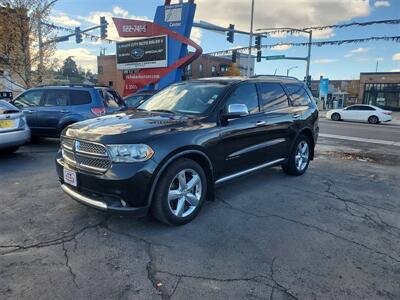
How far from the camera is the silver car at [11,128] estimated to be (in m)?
6.71

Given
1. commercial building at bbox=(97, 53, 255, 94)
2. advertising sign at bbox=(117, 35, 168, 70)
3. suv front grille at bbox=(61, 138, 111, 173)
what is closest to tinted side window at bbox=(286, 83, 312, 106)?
suv front grille at bbox=(61, 138, 111, 173)

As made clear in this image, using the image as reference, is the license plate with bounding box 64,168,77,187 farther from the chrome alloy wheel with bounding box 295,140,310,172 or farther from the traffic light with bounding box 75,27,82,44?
the traffic light with bounding box 75,27,82,44

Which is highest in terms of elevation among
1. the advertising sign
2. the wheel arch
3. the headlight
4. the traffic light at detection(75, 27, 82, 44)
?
the traffic light at detection(75, 27, 82, 44)

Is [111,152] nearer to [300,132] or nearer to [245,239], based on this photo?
[245,239]

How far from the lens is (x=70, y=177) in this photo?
3.83 metres

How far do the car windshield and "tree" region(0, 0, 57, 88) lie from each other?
13675mm

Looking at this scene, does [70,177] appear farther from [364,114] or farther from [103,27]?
[364,114]

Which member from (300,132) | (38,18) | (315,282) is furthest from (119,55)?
(315,282)

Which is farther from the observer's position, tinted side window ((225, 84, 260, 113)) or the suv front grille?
tinted side window ((225, 84, 260, 113))

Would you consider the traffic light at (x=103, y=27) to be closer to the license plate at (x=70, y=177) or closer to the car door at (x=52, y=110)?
the car door at (x=52, y=110)

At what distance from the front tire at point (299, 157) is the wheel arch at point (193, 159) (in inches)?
91.8

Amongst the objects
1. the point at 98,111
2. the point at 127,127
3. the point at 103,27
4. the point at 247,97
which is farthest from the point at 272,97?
the point at 103,27

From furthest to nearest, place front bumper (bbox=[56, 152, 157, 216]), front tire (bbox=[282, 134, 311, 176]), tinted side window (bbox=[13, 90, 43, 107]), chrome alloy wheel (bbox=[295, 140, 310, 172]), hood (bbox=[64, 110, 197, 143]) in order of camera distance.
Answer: tinted side window (bbox=[13, 90, 43, 107]), chrome alloy wheel (bbox=[295, 140, 310, 172]), front tire (bbox=[282, 134, 311, 176]), hood (bbox=[64, 110, 197, 143]), front bumper (bbox=[56, 152, 157, 216])

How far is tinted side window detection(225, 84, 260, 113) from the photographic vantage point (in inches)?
185
